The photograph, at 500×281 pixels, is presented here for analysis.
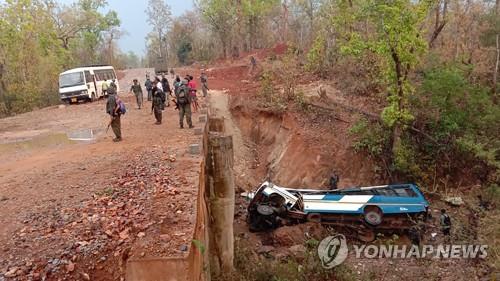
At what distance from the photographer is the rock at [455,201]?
49.6 ft

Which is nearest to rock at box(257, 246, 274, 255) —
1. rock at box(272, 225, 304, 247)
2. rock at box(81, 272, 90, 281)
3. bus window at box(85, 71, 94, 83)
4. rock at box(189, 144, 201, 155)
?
rock at box(272, 225, 304, 247)

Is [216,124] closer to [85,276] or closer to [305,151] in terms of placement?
[305,151]

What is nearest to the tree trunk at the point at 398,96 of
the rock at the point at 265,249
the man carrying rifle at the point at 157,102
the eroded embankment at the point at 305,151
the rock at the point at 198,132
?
the eroded embankment at the point at 305,151

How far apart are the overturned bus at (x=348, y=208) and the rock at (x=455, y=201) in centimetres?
185

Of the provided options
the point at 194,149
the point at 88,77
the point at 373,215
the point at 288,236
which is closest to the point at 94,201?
the point at 194,149

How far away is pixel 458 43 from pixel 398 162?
11.1 metres

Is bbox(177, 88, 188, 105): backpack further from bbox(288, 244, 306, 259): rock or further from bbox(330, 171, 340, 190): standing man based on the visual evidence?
bbox(330, 171, 340, 190): standing man

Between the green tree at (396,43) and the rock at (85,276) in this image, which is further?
the green tree at (396,43)

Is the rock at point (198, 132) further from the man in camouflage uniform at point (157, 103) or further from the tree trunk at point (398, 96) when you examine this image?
the tree trunk at point (398, 96)

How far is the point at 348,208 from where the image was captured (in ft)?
46.0

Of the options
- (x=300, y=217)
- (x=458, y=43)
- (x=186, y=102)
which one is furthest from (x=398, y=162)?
(x=458, y=43)

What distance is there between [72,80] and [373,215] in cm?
1975

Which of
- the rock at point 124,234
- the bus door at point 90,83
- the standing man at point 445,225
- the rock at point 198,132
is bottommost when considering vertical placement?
the standing man at point 445,225

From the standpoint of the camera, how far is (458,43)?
23406 millimetres
